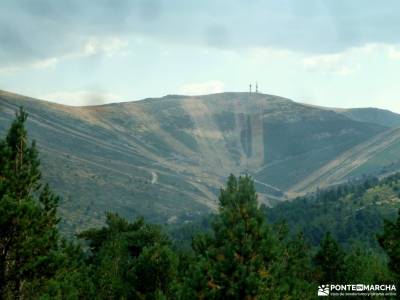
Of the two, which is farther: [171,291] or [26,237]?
[171,291]

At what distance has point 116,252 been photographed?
7512cm

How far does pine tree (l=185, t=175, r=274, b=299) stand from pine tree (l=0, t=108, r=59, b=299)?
12458mm

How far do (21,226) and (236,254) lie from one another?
16237mm

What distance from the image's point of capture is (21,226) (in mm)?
41500

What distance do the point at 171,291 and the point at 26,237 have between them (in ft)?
58.8

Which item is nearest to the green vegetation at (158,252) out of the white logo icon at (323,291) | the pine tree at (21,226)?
the pine tree at (21,226)

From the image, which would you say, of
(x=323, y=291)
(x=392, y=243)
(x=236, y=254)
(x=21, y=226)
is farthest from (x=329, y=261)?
(x=21, y=226)

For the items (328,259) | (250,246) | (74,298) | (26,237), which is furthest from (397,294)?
(328,259)

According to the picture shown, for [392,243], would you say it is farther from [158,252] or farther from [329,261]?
[329,261]

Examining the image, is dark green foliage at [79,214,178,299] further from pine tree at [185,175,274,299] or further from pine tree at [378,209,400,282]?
pine tree at [378,209,400,282]

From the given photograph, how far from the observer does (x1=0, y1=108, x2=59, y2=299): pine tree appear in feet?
136

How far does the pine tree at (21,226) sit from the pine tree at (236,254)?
1246 cm

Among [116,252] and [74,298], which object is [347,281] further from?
[74,298]

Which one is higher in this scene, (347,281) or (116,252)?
(116,252)
